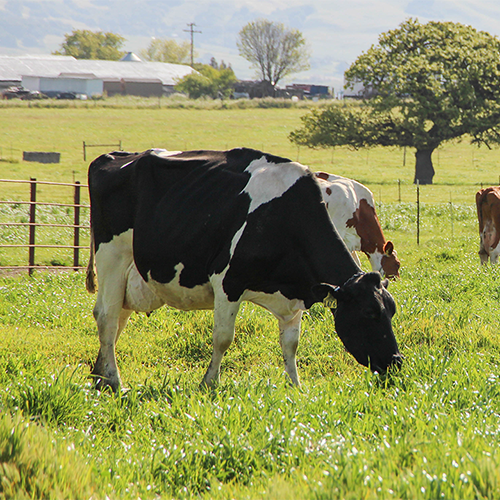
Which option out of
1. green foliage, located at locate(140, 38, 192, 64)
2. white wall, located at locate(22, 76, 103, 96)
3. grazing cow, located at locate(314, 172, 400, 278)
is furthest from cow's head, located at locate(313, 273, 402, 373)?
green foliage, located at locate(140, 38, 192, 64)

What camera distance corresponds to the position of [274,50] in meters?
121

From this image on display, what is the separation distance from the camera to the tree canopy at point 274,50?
393 ft

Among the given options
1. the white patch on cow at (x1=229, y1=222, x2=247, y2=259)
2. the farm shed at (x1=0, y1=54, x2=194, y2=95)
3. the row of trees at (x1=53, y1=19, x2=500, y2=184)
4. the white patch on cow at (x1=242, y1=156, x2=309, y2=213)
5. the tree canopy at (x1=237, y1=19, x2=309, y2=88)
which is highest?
the tree canopy at (x1=237, y1=19, x2=309, y2=88)

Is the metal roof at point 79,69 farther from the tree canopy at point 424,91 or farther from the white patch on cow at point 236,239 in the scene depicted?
the white patch on cow at point 236,239

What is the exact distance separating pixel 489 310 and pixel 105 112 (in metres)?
56.8

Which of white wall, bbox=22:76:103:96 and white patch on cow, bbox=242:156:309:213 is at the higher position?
white wall, bbox=22:76:103:96

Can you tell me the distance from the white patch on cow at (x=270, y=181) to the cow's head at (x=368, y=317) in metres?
0.99

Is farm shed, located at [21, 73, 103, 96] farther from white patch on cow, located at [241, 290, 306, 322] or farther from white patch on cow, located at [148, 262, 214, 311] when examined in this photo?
white patch on cow, located at [241, 290, 306, 322]

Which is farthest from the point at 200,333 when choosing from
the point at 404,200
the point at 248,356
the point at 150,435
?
the point at 404,200

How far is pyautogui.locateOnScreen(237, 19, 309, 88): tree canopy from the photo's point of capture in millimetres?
119750

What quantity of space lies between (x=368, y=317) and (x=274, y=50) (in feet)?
401

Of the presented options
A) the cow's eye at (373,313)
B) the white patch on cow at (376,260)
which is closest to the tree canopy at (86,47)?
the white patch on cow at (376,260)

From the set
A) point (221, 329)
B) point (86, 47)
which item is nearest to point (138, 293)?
point (221, 329)

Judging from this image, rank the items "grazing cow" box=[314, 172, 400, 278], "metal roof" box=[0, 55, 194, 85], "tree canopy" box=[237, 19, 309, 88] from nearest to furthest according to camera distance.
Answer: "grazing cow" box=[314, 172, 400, 278] → "metal roof" box=[0, 55, 194, 85] → "tree canopy" box=[237, 19, 309, 88]
